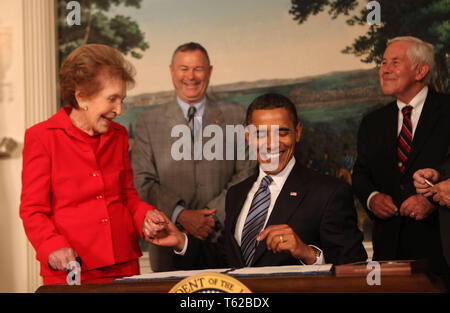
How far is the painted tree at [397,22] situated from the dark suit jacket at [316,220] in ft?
6.73

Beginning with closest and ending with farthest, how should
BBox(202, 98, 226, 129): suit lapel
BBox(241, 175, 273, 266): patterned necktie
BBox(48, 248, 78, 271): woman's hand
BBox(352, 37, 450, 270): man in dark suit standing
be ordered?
BBox(48, 248, 78, 271): woman's hand, BBox(241, 175, 273, 266): patterned necktie, BBox(352, 37, 450, 270): man in dark suit standing, BBox(202, 98, 226, 129): suit lapel

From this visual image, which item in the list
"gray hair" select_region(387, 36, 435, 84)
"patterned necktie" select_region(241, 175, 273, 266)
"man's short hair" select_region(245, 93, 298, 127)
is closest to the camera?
"patterned necktie" select_region(241, 175, 273, 266)

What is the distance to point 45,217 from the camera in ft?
8.87

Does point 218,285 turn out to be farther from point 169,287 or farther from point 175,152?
point 175,152

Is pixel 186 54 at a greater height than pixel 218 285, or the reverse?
pixel 186 54

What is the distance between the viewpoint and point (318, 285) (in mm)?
1776

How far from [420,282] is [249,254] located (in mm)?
1401

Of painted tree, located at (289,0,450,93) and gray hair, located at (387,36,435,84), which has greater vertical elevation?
painted tree, located at (289,0,450,93)

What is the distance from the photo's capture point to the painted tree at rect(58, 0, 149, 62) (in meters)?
5.21

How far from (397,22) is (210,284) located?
3.67m

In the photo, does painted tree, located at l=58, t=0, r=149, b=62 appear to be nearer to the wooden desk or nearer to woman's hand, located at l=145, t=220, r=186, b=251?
woman's hand, located at l=145, t=220, r=186, b=251

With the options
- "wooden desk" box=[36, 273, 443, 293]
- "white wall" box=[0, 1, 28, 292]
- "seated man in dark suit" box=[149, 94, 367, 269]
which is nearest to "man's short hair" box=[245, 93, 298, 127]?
"seated man in dark suit" box=[149, 94, 367, 269]

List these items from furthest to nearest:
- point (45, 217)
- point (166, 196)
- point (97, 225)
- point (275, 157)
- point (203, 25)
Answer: point (203, 25), point (166, 196), point (275, 157), point (97, 225), point (45, 217)

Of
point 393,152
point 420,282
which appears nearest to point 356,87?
point 393,152
